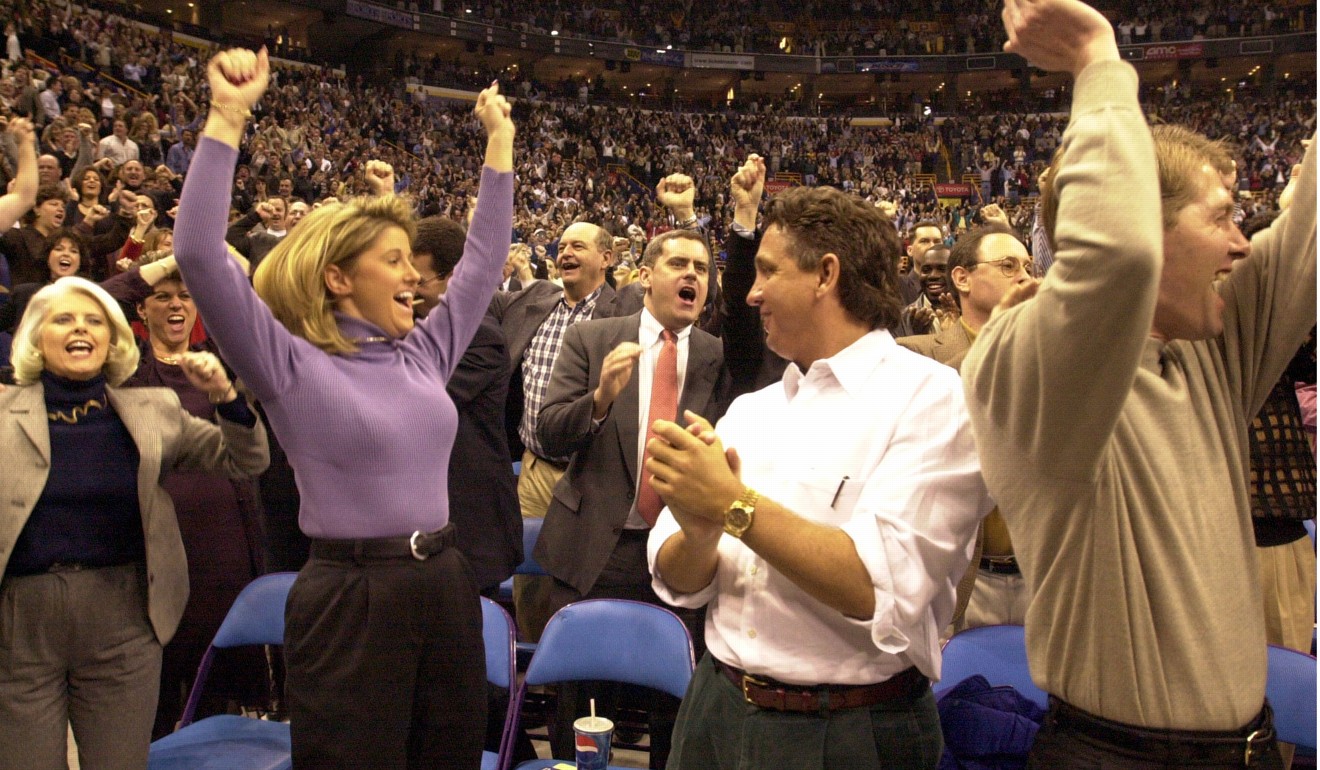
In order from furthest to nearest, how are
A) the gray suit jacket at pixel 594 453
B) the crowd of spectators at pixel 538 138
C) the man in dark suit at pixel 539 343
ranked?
the crowd of spectators at pixel 538 138, the man in dark suit at pixel 539 343, the gray suit jacket at pixel 594 453

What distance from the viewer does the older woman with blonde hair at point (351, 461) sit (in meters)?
1.67

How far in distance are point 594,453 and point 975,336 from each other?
Result: 1.22m

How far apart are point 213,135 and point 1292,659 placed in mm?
2234

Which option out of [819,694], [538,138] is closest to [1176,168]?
[819,694]

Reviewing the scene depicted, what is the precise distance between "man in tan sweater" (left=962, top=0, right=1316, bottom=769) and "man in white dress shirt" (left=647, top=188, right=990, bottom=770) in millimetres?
166

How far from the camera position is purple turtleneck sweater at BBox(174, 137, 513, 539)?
1.62 m

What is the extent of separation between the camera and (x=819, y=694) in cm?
133

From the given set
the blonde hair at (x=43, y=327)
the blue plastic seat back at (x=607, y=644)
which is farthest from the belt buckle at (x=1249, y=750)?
the blonde hair at (x=43, y=327)

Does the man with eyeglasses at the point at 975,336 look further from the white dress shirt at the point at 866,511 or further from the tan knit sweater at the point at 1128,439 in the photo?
the tan knit sweater at the point at 1128,439

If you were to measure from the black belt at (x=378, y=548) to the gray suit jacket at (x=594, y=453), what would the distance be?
1.04 metres

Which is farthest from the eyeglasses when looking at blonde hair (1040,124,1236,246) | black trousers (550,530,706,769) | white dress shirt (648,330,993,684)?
blonde hair (1040,124,1236,246)

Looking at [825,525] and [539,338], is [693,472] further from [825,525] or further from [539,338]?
[539,338]

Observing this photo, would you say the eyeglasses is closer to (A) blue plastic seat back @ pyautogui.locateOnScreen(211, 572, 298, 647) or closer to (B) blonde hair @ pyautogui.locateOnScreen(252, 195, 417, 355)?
(B) blonde hair @ pyautogui.locateOnScreen(252, 195, 417, 355)

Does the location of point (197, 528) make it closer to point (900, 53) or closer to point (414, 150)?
point (414, 150)
